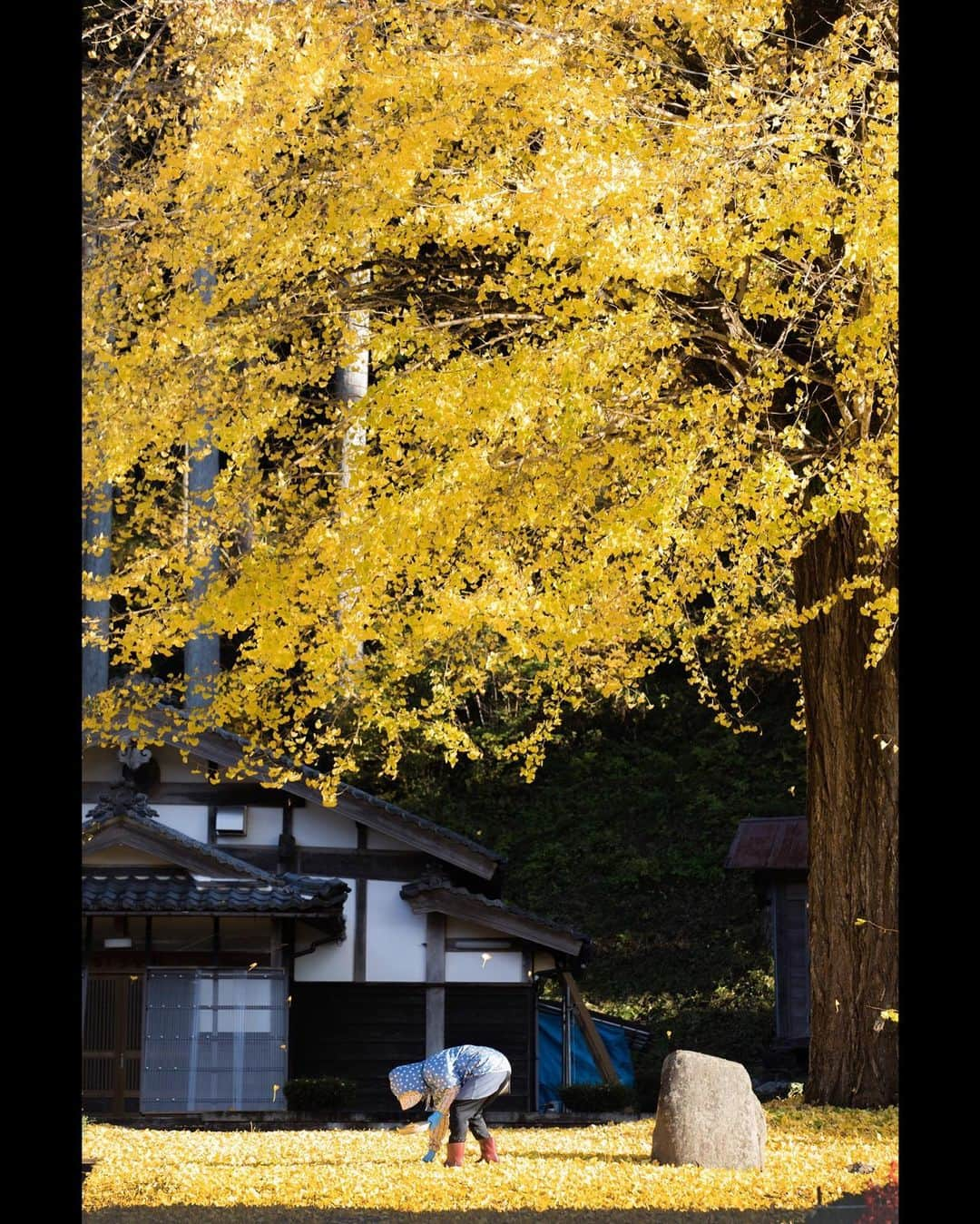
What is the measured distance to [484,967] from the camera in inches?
677

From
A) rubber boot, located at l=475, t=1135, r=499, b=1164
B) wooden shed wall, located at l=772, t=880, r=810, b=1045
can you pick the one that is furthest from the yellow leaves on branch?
wooden shed wall, located at l=772, t=880, r=810, b=1045

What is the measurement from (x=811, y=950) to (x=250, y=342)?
20.0 feet

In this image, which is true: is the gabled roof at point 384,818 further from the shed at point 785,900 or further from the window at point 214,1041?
the shed at point 785,900

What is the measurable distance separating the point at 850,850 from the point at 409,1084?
12.0 feet

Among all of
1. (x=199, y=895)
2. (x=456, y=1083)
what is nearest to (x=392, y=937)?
(x=199, y=895)

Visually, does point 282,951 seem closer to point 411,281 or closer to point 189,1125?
point 189,1125

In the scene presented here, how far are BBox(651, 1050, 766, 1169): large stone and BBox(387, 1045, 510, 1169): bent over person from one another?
1084 mm

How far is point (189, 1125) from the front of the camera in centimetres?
1549

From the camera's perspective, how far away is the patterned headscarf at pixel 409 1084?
9219 millimetres

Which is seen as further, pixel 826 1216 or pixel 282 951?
pixel 282 951

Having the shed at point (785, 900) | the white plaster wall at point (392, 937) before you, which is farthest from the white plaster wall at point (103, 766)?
the shed at point (785, 900)

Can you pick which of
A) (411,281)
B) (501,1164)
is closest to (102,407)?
(411,281)

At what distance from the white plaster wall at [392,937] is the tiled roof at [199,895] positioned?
901 millimetres
